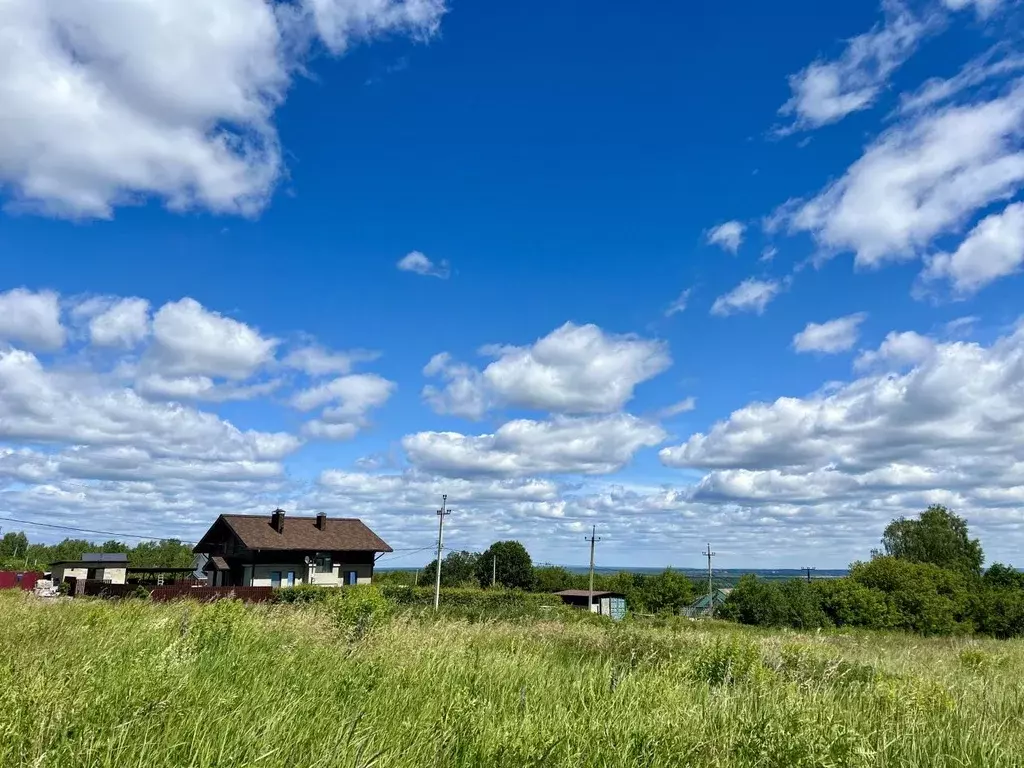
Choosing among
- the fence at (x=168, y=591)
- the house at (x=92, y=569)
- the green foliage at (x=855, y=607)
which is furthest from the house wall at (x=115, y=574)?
the green foliage at (x=855, y=607)

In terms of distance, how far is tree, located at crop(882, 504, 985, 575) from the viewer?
72.4 meters

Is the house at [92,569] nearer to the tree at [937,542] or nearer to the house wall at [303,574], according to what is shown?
the house wall at [303,574]

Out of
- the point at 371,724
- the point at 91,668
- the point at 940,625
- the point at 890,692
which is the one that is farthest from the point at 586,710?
the point at 940,625

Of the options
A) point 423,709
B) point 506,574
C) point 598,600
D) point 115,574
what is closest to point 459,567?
point 506,574

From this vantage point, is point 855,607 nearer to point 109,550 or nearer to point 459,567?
point 459,567

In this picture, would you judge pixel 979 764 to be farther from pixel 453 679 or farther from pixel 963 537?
pixel 963 537

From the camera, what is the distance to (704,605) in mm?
53125

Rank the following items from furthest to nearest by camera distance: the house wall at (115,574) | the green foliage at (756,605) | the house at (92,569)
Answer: the house at (92,569) → the house wall at (115,574) → the green foliage at (756,605)

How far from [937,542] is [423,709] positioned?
85294 millimetres

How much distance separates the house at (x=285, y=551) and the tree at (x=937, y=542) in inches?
2241

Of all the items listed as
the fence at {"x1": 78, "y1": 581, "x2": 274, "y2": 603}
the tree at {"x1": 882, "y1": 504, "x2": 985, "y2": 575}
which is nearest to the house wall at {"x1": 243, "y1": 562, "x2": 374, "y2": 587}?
the fence at {"x1": 78, "y1": 581, "x2": 274, "y2": 603}

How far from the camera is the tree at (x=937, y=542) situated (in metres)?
72.4

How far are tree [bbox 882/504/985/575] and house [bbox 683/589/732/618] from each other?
94.8 ft

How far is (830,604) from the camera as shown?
4169 cm
